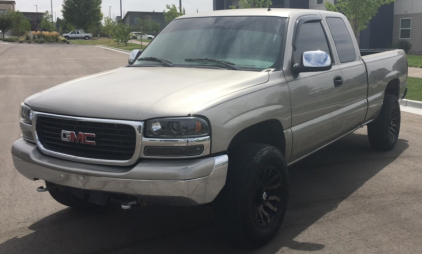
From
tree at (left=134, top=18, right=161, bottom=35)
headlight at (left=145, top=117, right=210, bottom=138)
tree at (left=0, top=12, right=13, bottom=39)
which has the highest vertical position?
tree at (left=0, top=12, right=13, bottom=39)

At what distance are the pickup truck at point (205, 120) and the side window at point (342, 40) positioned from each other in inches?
4.9

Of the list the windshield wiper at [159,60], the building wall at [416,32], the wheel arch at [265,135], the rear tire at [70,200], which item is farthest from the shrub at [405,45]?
the rear tire at [70,200]

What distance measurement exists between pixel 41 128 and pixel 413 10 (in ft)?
104

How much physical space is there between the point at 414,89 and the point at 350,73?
8.06 m

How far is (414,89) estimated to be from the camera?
1280 centimetres

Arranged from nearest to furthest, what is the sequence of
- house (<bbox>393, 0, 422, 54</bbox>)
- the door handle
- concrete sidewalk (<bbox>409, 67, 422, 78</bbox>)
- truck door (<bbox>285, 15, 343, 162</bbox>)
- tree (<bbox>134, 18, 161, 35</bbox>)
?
truck door (<bbox>285, 15, 343, 162</bbox>) → the door handle → concrete sidewalk (<bbox>409, 67, 422, 78</bbox>) → house (<bbox>393, 0, 422, 54</bbox>) → tree (<bbox>134, 18, 161, 35</bbox>)

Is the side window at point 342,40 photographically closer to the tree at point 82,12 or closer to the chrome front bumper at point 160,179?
the chrome front bumper at point 160,179

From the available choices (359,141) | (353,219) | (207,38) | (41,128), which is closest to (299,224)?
(353,219)

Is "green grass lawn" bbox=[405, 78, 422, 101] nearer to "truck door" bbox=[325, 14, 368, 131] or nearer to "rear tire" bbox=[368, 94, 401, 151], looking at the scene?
"rear tire" bbox=[368, 94, 401, 151]

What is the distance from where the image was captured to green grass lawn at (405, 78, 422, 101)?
1160cm

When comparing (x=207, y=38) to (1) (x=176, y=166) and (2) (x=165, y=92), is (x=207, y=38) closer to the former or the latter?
(2) (x=165, y=92)

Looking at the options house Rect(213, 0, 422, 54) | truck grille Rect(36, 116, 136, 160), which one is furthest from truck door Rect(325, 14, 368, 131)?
house Rect(213, 0, 422, 54)

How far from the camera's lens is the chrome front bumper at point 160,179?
3.37 meters

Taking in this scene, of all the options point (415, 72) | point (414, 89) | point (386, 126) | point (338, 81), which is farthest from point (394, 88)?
point (415, 72)
